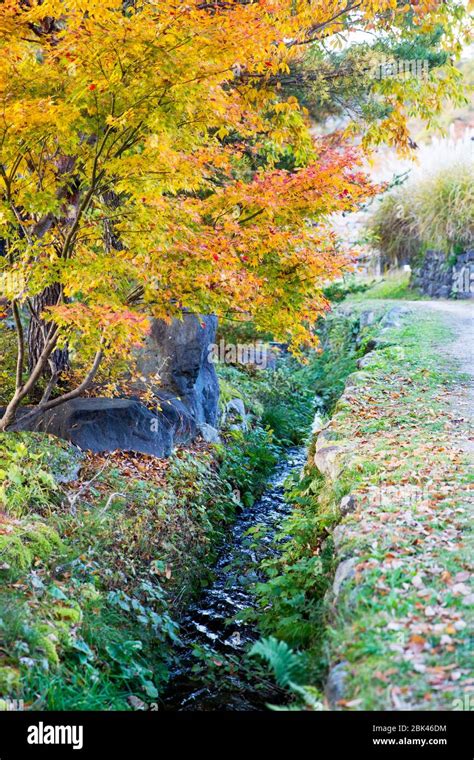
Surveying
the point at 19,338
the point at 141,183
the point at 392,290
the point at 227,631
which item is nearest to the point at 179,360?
the point at 19,338

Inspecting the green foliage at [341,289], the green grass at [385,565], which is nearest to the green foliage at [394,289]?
the green foliage at [341,289]

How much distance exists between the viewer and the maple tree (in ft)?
15.8

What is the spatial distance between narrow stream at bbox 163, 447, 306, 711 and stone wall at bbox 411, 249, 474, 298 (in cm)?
1031

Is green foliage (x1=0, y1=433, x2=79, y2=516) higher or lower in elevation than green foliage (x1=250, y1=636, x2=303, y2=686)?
higher

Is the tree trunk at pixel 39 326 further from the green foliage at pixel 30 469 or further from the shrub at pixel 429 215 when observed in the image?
the shrub at pixel 429 215

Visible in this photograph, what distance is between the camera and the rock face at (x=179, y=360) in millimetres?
8766

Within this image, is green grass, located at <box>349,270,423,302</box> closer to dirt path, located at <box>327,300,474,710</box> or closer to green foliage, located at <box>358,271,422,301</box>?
green foliage, located at <box>358,271,422,301</box>

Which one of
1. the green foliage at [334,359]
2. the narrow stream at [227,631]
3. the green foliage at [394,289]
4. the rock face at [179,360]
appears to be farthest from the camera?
the green foliage at [394,289]

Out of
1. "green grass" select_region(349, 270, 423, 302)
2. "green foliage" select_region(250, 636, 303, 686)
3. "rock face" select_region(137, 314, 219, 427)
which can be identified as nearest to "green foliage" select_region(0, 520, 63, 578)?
"green foliage" select_region(250, 636, 303, 686)

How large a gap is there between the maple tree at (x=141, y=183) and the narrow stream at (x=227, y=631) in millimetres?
2178

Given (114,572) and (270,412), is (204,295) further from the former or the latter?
(270,412)
